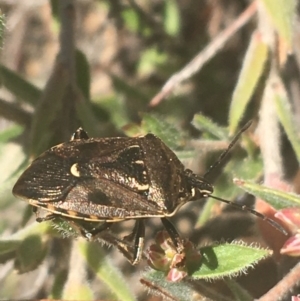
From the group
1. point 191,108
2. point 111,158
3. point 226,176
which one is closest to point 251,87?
point 226,176

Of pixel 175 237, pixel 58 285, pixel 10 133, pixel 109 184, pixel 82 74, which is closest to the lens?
pixel 175 237

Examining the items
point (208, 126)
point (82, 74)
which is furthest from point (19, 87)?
point (208, 126)

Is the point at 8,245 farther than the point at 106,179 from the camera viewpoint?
No

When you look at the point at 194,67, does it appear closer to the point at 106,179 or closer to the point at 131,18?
the point at 131,18

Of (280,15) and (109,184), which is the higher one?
(280,15)

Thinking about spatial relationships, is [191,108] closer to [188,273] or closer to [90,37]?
[90,37]

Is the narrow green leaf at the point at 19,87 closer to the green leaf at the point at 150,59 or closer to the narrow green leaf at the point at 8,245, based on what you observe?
the narrow green leaf at the point at 8,245

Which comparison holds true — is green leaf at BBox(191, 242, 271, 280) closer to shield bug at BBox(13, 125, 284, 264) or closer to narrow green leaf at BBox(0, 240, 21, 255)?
shield bug at BBox(13, 125, 284, 264)
